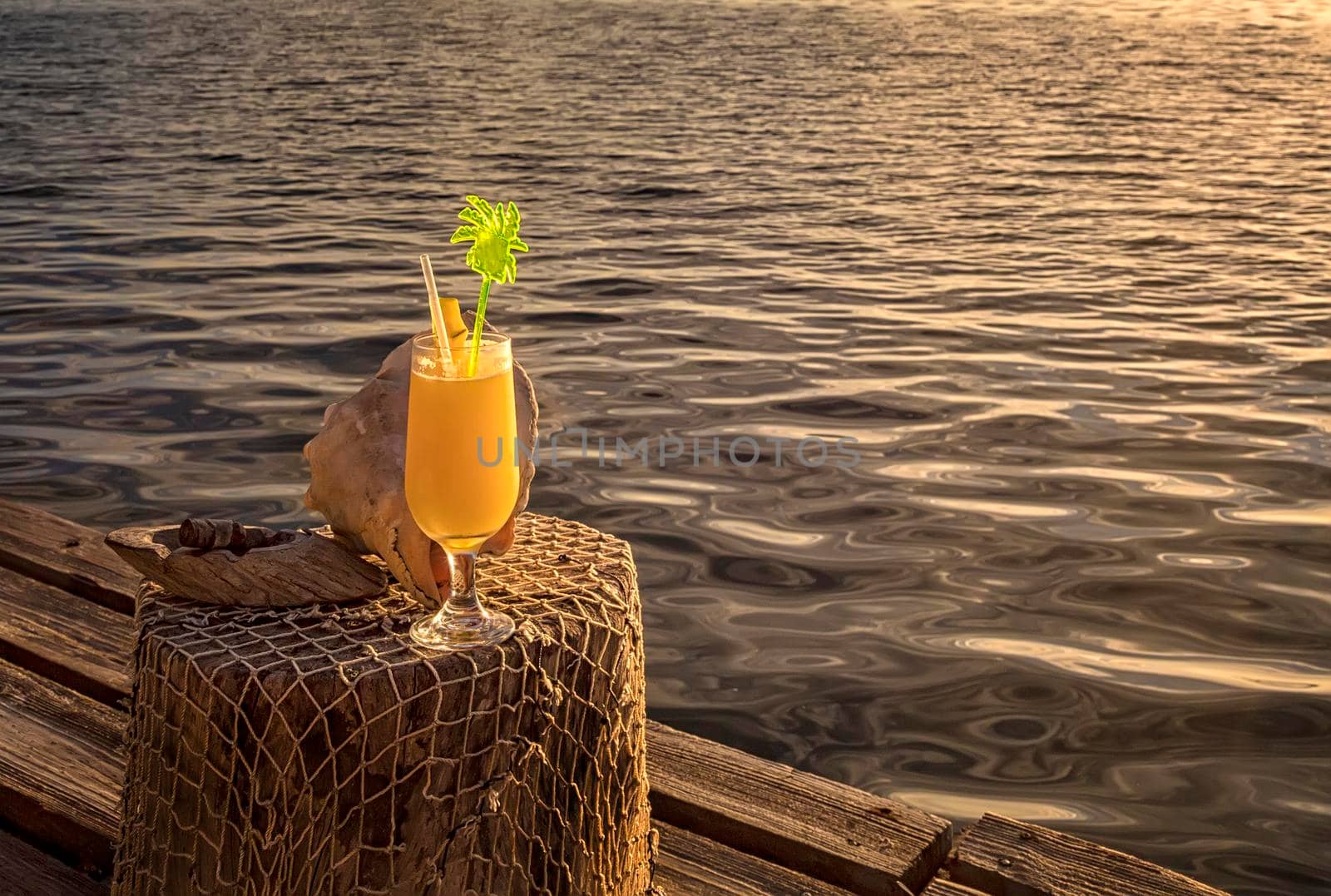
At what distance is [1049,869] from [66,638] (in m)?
2.21

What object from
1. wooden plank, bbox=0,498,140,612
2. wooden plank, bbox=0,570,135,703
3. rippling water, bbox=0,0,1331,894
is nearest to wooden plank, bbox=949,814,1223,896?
rippling water, bbox=0,0,1331,894

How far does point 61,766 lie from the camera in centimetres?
263

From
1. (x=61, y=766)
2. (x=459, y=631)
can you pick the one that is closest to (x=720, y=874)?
(x=459, y=631)

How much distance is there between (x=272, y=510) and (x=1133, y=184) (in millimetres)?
9814

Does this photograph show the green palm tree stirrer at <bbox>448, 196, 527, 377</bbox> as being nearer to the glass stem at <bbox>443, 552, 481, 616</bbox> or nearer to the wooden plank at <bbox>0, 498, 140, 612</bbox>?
the glass stem at <bbox>443, 552, 481, 616</bbox>

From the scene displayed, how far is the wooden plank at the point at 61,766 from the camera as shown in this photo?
249cm

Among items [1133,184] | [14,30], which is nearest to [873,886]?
[1133,184]

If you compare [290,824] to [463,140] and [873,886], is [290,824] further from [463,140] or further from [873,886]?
[463,140]

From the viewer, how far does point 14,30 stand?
29.4m

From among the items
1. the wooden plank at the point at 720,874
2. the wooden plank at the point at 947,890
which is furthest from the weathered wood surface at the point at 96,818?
the wooden plank at the point at 947,890

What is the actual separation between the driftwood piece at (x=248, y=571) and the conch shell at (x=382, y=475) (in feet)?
0.23

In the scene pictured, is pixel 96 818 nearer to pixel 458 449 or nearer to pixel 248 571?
pixel 248 571

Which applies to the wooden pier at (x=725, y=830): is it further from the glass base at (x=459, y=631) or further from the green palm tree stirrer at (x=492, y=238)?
the green palm tree stirrer at (x=492, y=238)

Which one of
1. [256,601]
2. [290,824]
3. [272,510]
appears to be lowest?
[272,510]
